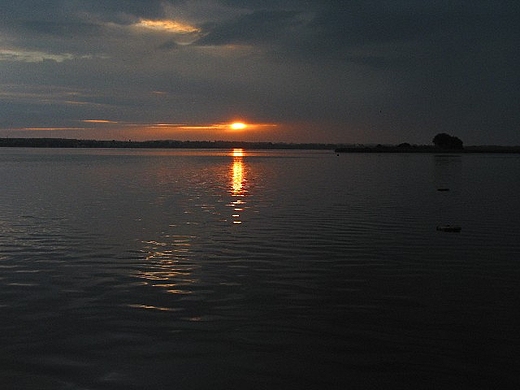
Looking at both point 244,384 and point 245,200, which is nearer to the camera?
point 244,384

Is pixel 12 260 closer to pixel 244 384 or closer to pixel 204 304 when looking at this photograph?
pixel 204 304

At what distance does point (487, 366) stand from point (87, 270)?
12883 millimetres

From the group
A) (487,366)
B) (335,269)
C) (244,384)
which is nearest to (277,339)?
(244,384)

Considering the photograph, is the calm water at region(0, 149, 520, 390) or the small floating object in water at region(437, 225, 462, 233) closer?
the calm water at region(0, 149, 520, 390)

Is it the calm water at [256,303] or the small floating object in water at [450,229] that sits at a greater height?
the small floating object in water at [450,229]

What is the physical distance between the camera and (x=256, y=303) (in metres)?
14.3

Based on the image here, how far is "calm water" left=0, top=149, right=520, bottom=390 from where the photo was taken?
10008 mm

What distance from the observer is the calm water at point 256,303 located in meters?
10.0

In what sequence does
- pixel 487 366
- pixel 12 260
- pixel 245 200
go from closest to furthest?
pixel 487 366 < pixel 12 260 < pixel 245 200

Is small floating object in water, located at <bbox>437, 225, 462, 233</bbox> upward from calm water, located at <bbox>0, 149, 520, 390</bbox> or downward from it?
upward

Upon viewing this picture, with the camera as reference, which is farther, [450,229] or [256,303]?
[450,229]

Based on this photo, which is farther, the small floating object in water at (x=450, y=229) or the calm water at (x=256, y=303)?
the small floating object in water at (x=450, y=229)

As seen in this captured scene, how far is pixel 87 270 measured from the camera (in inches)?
706

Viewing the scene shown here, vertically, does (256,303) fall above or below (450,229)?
below
